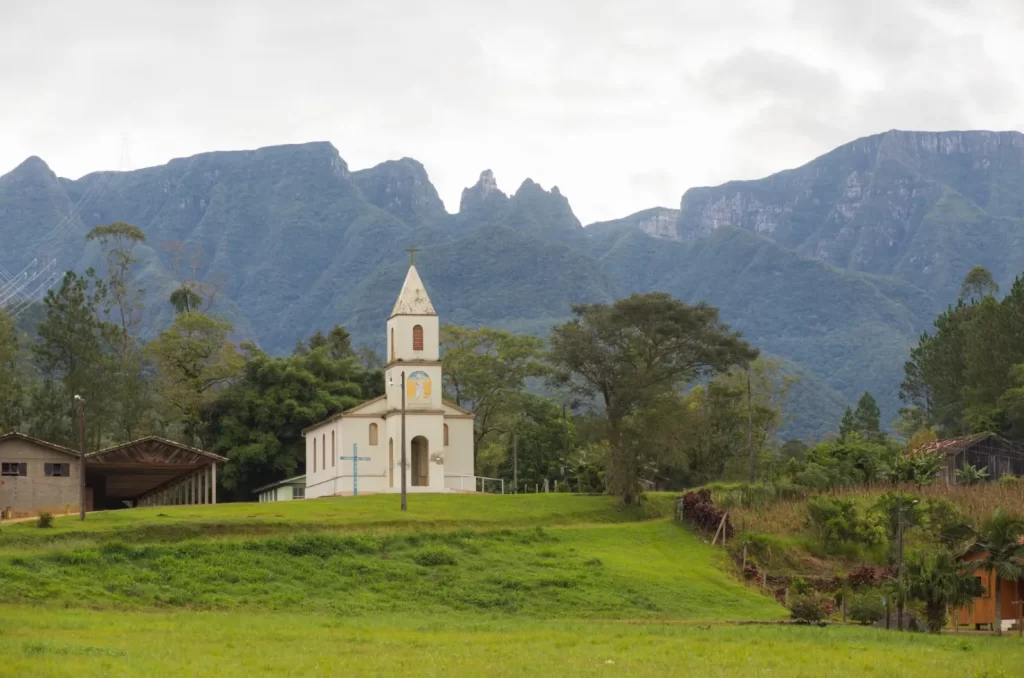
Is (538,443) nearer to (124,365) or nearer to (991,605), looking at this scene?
(124,365)

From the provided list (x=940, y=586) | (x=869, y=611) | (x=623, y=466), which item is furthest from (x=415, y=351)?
(x=940, y=586)

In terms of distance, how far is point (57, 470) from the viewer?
210 ft

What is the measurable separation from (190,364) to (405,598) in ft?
162

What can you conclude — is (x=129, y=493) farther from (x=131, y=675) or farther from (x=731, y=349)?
(x=131, y=675)

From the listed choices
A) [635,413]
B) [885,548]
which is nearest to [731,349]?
[635,413]

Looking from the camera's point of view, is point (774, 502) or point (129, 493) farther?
point (129, 493)

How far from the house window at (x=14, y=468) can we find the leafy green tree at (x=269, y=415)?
64.7 feet

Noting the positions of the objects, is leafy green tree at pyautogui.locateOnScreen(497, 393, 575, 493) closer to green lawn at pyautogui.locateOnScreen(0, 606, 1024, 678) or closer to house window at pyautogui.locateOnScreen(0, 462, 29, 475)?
house window at pyautogui.locateOnScreen(0, 462, 29, 475)

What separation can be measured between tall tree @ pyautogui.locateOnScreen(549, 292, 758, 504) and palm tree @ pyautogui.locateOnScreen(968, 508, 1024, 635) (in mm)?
27609

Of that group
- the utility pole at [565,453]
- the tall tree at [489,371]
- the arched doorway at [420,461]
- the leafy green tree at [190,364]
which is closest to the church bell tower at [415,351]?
the arched doorway at [420,461]

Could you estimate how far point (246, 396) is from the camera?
84.2 meters

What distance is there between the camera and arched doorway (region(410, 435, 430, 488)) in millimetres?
73562

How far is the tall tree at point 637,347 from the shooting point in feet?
226

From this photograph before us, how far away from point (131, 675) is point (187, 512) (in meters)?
29.9
